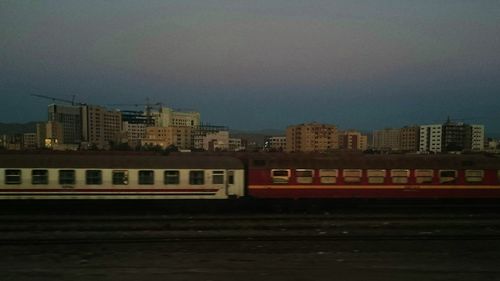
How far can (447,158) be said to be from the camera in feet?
65.6

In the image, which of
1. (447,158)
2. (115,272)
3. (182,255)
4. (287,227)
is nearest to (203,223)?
(287,227)

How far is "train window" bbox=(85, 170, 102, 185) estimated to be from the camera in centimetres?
1841

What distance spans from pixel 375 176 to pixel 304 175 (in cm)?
379

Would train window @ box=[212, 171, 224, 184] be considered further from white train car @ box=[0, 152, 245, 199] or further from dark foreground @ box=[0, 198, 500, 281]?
dark foreground @ box=[0, 198, 500, 281]

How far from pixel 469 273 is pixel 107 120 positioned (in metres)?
148

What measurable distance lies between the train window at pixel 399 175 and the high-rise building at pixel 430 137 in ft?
274

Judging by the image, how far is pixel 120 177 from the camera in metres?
18.6

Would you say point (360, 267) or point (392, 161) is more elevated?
point (392, 161)

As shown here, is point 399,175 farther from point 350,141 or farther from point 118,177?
point 350,141

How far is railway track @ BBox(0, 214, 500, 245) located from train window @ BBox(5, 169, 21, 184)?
217 cm

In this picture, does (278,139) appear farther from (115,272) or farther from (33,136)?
(115,272)

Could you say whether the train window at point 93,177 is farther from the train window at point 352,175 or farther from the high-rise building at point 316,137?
the high-rise building at point 316,137

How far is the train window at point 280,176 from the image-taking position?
19.2 m

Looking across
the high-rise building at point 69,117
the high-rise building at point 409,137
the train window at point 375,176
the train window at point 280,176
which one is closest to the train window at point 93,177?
the train window at point 280,176
